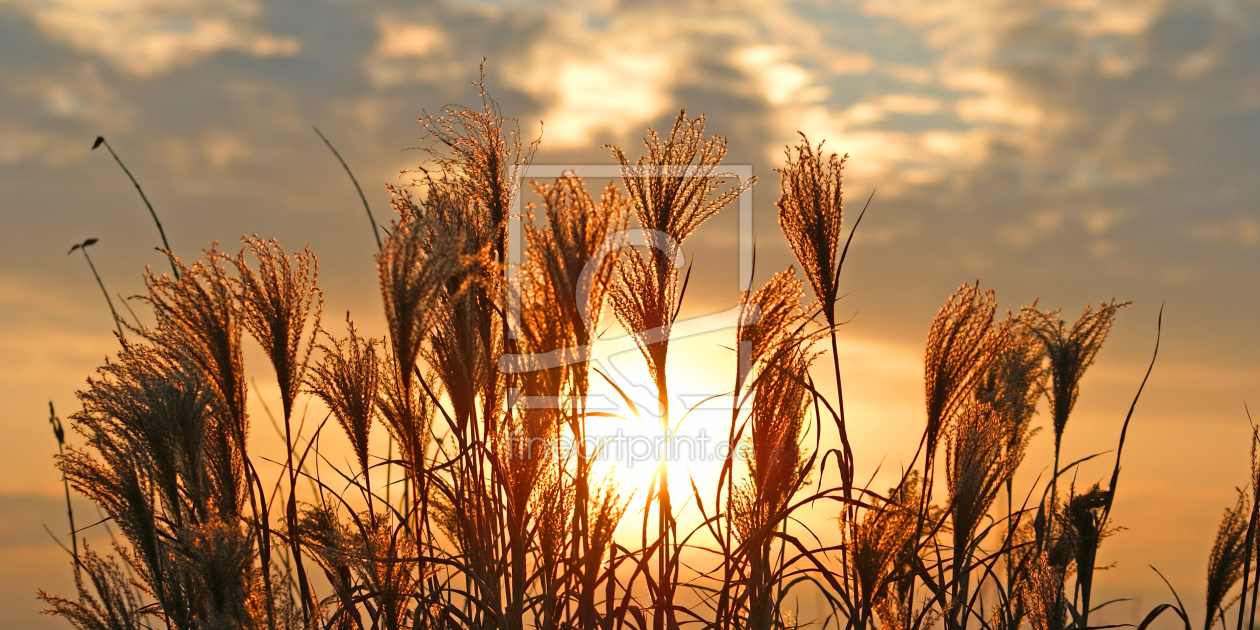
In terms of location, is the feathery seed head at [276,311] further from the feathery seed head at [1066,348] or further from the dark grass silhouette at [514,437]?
the feathery seed head at [1066,348]

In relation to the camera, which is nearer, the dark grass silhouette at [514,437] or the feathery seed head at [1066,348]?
the dark grass silhouette at [514,437]

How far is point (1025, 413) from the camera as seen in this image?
356 centimetres

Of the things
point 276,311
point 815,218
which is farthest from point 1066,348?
point 276,311

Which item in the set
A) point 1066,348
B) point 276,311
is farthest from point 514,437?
point 1066,348

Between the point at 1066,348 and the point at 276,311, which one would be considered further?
the point at 1066,348

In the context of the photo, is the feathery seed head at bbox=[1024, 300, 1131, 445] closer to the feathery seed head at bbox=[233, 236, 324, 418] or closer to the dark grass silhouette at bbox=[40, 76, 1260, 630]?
the dark grass silhouette at bbox=[40, 76, 1260, 630]

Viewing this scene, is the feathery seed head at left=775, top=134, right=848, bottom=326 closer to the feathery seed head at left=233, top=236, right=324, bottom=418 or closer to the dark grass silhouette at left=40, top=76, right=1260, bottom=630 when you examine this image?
the dark grass silhouette at left=40, top=76, right=1260, bottom=630

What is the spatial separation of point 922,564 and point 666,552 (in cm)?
77

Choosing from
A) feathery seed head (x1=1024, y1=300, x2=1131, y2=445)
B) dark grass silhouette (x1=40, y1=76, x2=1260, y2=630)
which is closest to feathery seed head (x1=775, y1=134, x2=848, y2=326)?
dark grass silhouette (x1=40, y1=76, x2=1260, y2=630)

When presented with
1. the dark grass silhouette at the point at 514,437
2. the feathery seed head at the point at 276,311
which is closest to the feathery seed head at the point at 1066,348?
the dark grass silhouette at the point at 514,437

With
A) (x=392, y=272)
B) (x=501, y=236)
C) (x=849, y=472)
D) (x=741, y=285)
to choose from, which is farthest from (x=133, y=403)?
(x=849, y=472)

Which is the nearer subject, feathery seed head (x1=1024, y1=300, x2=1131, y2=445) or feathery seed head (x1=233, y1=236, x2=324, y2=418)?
feathery seed head (x1=233, y1=236, x2=324, y2=418)

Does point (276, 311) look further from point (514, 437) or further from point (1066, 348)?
point (1066, 348)

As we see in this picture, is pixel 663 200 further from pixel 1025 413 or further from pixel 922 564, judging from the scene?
pixel 1025 413
